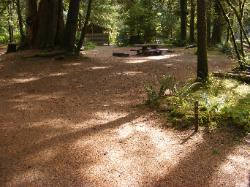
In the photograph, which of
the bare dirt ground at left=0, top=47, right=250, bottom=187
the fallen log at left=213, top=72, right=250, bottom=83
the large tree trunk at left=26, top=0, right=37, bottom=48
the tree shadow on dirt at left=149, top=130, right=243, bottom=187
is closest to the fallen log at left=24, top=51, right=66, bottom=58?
the large tree trunk at left=26, top=0, right=37, bottom=48

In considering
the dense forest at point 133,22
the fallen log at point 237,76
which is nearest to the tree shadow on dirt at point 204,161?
the dense forest at point 133,22

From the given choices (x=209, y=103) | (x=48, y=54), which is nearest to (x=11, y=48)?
(x=48, y=54)

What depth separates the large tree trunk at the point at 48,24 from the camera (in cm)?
1623

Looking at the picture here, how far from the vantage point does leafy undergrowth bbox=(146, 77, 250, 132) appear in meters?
7.67

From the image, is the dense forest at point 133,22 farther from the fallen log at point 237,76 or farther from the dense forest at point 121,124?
the dense forest at point 121,124

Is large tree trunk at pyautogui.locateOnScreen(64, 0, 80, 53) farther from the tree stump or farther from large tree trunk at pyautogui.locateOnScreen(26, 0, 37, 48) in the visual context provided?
the tree stump

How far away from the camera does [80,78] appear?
1215cm

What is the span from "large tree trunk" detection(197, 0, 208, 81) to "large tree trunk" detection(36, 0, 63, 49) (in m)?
7.43

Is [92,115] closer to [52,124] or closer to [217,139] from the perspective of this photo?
[52,124]

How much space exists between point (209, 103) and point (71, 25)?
371 inches

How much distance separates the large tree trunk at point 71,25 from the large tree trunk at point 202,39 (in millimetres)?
6843

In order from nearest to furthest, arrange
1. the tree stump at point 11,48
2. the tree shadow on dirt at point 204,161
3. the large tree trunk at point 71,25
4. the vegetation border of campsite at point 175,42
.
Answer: the tree shadow on dirt at point 204,161, the vegetation border of campsite at point 175,42, the large tree trunk at point 71,25, the tree stump at point 11,48

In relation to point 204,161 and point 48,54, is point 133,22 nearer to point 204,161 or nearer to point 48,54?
point 48,54

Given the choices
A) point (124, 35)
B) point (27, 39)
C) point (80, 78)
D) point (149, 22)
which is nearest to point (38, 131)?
point (80, 78)
